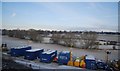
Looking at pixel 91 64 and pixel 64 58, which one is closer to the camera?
pixel 91 64

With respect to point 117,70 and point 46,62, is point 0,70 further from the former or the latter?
point 117,70

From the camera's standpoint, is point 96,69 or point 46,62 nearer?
point 96,69

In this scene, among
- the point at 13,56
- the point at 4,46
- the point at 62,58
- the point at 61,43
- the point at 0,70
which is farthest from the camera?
the point at 61,43

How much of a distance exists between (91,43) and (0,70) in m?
14.5

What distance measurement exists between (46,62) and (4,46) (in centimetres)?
636

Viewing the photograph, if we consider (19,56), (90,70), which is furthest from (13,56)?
(90,70)

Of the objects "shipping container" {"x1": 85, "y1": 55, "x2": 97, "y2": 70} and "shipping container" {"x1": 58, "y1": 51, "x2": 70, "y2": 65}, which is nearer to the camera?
"shipping container" {"x1": 85, "y1": 55, "x2": 97, "y2": 70}

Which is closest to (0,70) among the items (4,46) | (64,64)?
(64,64)

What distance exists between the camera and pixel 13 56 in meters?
11.0

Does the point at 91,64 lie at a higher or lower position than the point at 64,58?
lower

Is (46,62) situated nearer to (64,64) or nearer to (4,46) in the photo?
(64,64)

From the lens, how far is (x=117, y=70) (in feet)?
26.4

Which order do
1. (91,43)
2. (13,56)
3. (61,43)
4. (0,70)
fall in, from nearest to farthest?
(0,70) < (13,56) < (91,43) < (61,43)

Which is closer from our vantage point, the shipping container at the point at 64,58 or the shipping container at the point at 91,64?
the shipping container at the point at 91,64
